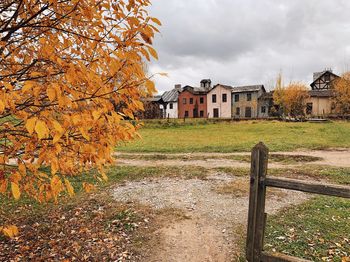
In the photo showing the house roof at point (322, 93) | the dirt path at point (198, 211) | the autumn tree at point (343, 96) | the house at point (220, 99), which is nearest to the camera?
the dirt path at point (198, 211)

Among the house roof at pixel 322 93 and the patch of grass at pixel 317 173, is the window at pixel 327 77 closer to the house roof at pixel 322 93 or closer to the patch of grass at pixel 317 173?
the house roof at pixel 322 93

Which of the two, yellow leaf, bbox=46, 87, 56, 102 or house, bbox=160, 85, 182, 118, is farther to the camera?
house, bbox=160, 85, 182, 118

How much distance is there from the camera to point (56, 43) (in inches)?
135

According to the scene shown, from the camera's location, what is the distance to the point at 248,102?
68500mm

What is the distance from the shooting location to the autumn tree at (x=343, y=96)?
54.7 m

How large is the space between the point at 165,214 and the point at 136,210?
86 centimetres

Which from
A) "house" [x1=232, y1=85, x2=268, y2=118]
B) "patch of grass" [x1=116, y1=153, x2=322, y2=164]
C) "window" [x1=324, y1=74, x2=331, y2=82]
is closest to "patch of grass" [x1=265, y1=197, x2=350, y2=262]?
"patch of grass" [x1=116, y1=153, x2=322, y2=164]

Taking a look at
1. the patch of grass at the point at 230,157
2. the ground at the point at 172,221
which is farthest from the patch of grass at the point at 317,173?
the patch of grass at the point at 230,157

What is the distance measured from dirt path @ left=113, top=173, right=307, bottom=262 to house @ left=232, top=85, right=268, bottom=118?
2326 inches

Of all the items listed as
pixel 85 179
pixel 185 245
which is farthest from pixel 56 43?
pixel 85 179

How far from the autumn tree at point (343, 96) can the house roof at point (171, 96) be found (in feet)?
114

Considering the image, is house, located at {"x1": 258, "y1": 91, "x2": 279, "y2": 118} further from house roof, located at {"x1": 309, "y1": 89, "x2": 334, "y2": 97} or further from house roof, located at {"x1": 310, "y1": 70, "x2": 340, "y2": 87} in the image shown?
house roof, located at {"x1": 310, "y1": 70, "x2": 340, "y2": 87}

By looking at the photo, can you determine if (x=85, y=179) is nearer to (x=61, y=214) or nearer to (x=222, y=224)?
(x=61, y=214)

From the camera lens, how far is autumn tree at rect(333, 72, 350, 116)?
54.7 meters
